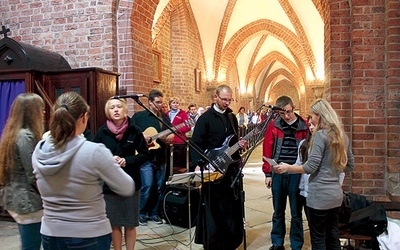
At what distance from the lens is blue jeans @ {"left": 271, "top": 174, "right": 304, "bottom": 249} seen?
3414 millimetres

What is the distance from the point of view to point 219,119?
11.0ft

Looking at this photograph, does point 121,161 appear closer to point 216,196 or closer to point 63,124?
point 63,124

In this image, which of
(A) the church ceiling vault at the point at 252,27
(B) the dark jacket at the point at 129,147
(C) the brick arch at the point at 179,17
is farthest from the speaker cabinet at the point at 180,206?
(A) the church ceiling vault at the point at 252,27

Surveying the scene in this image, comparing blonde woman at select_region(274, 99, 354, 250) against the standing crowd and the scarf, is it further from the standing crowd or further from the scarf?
the scarf

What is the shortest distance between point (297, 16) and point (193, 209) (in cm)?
927

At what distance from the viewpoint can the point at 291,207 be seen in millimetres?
3463

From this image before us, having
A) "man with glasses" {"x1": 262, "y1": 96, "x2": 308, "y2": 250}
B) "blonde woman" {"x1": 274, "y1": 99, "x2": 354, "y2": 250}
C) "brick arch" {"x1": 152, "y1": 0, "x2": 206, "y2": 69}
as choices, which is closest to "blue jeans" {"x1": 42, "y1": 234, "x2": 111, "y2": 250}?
"blonde woman" {"x1": 274, "y1": 99, "x2": 354, "y2": 250}

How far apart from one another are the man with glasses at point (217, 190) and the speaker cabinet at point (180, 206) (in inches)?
36.2

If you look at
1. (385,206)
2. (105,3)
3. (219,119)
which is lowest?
(385,206)

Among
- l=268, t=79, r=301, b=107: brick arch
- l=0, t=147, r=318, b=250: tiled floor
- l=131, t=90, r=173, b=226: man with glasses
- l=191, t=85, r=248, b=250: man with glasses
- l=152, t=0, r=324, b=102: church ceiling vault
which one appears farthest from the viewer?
l=268, t=79, r=301, b=107: brick arch

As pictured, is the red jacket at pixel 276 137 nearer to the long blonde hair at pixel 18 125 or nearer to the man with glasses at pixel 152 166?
the man with glasses at pixel 152 166

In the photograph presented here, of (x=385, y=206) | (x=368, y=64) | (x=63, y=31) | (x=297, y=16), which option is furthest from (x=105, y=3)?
(x=297, y=16)

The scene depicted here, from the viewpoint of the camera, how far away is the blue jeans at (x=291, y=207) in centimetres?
341

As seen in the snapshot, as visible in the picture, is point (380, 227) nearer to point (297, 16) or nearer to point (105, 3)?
point (105, 3)
